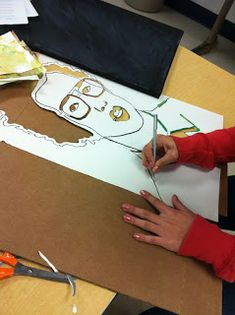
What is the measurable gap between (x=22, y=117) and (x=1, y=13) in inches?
12.6

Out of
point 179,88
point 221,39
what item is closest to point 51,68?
point 179,88

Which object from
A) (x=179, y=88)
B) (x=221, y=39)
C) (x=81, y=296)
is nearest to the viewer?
(x=81, y=296)

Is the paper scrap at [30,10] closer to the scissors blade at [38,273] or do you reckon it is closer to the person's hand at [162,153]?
the person's hand at [162,153]

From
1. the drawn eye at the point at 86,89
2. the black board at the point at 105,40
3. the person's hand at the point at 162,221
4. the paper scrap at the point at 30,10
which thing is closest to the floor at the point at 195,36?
the black board at the point at 105,40

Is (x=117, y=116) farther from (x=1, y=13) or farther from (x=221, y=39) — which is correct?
(x=221, y=39)

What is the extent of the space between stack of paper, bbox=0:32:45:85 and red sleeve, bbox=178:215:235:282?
0.44m

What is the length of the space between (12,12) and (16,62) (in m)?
0.19

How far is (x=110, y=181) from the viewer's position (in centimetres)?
67

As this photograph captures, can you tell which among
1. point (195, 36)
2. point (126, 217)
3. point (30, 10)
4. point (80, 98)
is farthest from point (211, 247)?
point (195, 36)

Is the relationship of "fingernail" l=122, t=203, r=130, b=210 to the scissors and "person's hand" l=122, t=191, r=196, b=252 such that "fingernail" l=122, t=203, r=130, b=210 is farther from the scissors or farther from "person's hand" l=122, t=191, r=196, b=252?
the scissors

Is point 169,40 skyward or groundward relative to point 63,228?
skyward

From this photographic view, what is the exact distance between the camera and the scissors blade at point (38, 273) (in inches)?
21.0

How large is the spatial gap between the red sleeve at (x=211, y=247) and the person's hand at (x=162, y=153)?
0.13 meters

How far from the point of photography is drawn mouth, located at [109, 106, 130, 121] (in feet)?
2.57
